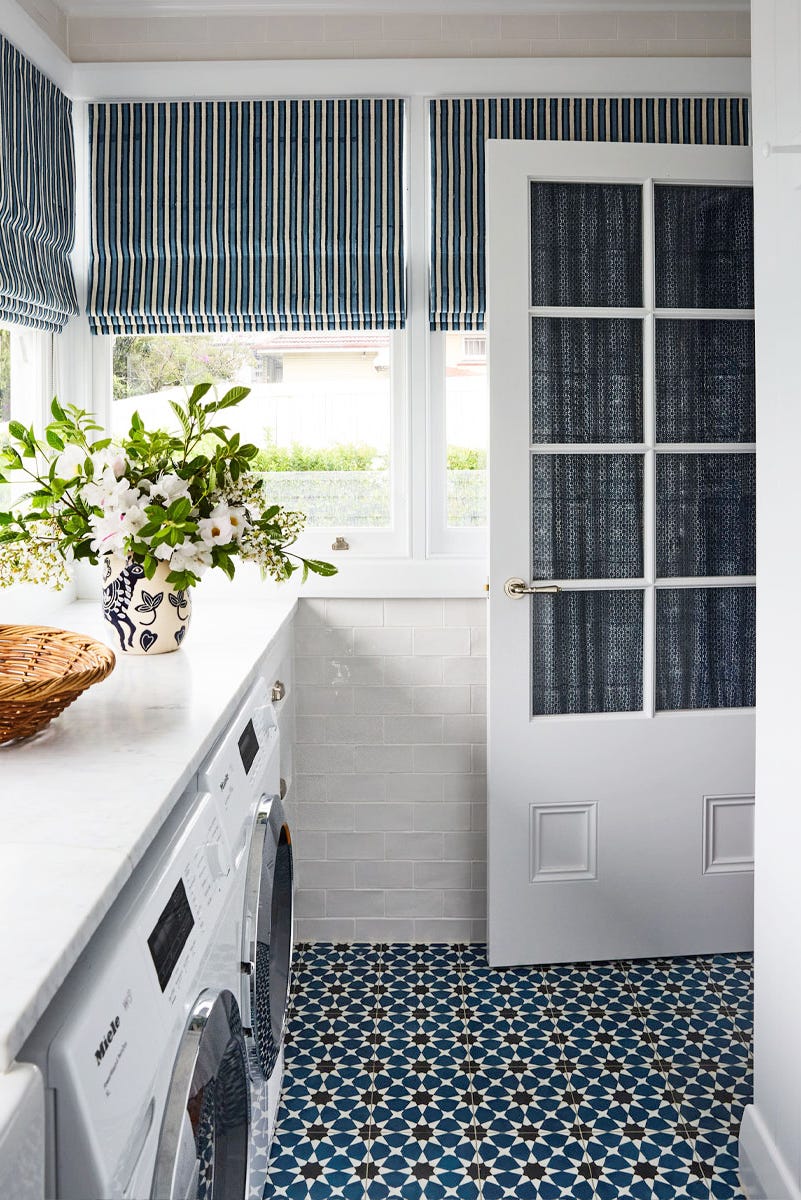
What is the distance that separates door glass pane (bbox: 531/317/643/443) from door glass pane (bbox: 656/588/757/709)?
473 mm

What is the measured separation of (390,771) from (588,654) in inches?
26.4

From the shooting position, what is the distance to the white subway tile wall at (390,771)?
9.20 feet

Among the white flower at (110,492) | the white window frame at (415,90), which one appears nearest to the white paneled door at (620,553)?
the white window frame at (415,90)

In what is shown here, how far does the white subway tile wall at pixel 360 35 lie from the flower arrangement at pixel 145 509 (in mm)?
1324

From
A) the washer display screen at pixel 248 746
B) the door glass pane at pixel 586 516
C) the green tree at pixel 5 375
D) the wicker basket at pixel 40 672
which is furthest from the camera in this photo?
the door glass pane at pixel 586 516

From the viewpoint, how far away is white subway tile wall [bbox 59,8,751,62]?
2.70 meters

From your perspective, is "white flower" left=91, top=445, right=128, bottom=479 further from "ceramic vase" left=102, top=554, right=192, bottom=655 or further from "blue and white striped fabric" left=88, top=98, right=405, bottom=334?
"blue and white striped fabric" left=88, top=98, right=405, bottom=334

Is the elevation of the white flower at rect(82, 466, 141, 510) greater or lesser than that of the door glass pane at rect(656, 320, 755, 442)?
lesser

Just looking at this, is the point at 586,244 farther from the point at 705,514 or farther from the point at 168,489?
the point at 168,489

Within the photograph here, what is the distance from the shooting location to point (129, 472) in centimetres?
193

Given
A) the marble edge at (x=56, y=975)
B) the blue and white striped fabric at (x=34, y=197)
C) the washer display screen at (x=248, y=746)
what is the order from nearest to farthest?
the marble edge at (x=56, y=975) → the washer display screen at (x=248, y=746) → the blue and white striped fabric at (x=34, y=197)

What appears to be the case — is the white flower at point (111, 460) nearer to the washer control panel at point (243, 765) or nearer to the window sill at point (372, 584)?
the washer control panel at point (243, 765)

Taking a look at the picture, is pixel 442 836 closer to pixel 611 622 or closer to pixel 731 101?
pixel 611 622

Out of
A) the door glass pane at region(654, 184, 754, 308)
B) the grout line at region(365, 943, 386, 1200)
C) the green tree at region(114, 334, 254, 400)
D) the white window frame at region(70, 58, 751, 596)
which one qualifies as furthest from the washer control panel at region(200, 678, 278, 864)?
the door glass pane at region(654, 184, 754, 308)
